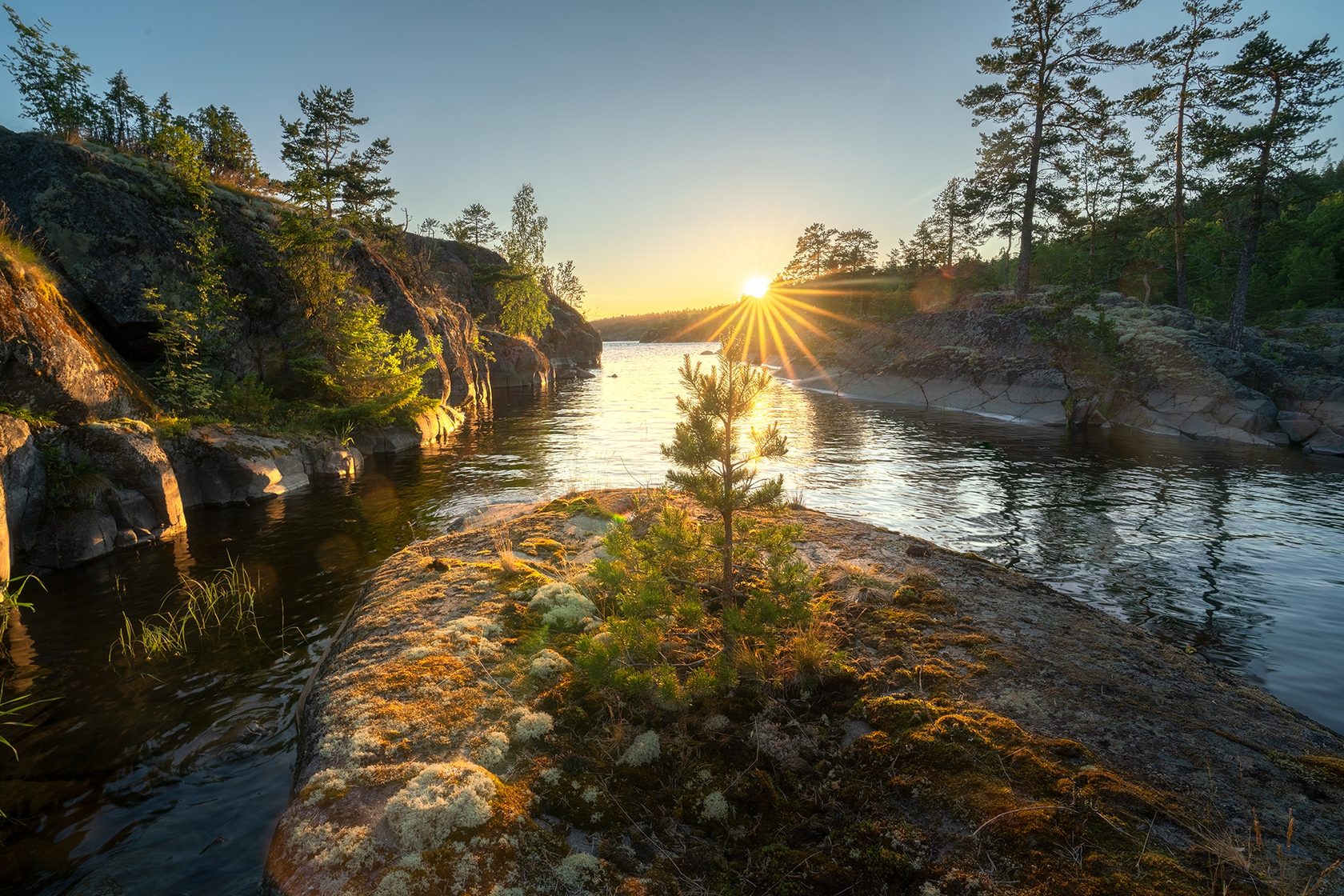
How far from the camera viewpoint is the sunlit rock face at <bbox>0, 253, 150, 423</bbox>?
12.1m

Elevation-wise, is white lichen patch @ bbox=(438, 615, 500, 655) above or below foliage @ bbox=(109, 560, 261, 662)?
above

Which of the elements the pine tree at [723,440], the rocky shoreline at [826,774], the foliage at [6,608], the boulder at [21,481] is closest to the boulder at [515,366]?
the boulder at [21,481]

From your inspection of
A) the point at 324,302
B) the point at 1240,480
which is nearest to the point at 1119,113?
the point at 1240,480

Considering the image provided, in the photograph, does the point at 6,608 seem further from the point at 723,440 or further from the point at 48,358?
the point at 723,440

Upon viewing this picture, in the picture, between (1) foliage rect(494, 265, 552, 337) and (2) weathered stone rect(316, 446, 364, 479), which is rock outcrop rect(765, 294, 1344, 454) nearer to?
(2) weathered stone rect(316, 446, 364, 479)

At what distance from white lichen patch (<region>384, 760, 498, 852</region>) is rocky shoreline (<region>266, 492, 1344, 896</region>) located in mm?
19

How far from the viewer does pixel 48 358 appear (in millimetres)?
12734

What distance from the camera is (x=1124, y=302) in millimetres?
42062

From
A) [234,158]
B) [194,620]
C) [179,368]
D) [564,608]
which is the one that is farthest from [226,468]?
[234,158]

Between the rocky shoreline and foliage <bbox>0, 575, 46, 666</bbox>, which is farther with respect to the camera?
foliage <bbox>0, 575, 46, 666</bbox>

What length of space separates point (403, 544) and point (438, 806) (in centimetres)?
1035

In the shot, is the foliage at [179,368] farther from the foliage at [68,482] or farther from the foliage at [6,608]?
the foliage at [6,608]

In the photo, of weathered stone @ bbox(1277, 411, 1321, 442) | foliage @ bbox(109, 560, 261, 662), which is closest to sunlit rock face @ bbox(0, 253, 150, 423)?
foliage @ bbox(109, 560, 261, 662)

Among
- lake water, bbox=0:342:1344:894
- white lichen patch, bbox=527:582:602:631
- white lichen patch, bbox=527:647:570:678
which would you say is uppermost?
white lichen patch, bbox=527:582:602:631
